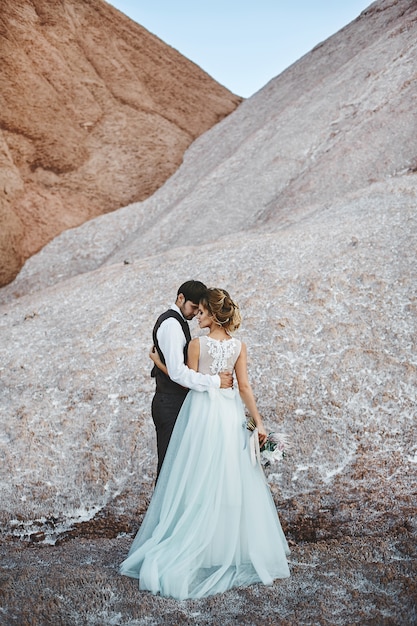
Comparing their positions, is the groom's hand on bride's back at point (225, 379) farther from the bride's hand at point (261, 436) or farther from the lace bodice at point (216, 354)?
the bride's hand at point (261, 436)

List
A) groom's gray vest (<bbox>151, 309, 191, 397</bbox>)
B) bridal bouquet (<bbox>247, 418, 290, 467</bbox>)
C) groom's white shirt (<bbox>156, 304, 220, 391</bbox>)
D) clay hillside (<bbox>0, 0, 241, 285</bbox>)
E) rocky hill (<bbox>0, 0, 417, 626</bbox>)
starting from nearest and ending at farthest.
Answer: rocky hill (<bbox>0, 0, 417, 626</bbox>) → bridal bouquet (<bbox>247, 418, 290, 467</bbox>) → groom's white shirt (<bbox>156, 304, 220, 391</bbox>) → groom's gray vest (<bbox>151, 309, 191, 397</bbox>) → clay hillside (<bbox>0, 0, 241, 285</bbox>)

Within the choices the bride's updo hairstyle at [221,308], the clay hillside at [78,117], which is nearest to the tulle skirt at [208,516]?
the bride's updo hairstyle at [221,308]

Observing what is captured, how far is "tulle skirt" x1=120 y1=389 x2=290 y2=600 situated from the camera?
4637 mm

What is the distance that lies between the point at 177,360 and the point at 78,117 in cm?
2114

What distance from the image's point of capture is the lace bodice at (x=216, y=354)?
5074 millimetres

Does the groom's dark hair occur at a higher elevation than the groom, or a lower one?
higher

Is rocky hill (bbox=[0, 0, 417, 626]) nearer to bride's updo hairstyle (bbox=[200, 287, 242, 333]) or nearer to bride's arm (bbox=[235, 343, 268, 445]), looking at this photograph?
bride's arm (bbox=[235, 343, 268, 445])

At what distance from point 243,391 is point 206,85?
2789 centimetres

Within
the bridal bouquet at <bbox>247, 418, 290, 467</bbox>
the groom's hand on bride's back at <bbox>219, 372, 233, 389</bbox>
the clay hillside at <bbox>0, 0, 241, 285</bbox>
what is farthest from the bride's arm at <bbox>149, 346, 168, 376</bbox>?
the clay hillside at <bbox>0, 0, 241, 285</bbox>

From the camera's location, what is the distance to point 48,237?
69.0 feet

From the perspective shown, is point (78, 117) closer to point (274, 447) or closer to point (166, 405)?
point (166, 405)

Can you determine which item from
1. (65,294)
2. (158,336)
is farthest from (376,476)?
(65,294)

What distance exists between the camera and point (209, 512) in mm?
4812

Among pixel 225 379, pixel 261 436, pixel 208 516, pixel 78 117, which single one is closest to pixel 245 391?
pixel 225 379
